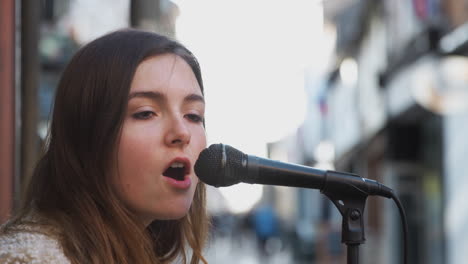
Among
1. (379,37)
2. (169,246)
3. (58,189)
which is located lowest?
(169,246)

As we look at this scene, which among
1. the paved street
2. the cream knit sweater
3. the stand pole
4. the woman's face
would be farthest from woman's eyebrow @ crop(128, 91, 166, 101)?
the paved street

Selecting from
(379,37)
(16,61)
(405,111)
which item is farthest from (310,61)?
(16,61)

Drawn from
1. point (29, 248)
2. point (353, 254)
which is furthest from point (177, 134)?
point (353, 254)

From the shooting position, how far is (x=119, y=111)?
1.89 m

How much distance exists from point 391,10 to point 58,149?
13279 millimetres

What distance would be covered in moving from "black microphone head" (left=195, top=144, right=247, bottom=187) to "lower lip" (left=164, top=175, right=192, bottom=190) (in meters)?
0.03

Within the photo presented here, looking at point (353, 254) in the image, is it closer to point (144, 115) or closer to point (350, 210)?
point (350, 210)

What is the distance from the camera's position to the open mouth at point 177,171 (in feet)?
6.24

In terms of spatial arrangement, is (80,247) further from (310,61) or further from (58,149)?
(310,61)

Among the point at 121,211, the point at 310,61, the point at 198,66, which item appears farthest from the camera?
the point at 310,61

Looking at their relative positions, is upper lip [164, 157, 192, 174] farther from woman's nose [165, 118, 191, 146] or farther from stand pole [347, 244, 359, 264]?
stand pole [347, 244, 359, 264]

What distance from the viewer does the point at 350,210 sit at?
2.12m

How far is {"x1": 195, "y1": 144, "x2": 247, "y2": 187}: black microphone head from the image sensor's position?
189 centimetres

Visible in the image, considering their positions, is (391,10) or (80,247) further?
(391,10)
